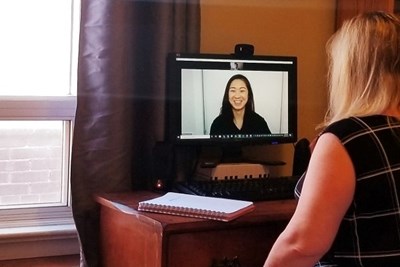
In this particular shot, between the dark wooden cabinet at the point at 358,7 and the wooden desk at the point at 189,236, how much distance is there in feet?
3.11

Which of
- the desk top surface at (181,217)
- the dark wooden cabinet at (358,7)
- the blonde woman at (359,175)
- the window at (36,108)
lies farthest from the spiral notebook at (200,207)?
the dark wooden cabinet at (358,7)

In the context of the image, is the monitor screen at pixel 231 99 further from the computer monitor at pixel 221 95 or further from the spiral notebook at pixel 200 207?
the spiral notebook at pixel 200 207

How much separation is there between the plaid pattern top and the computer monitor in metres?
0.88

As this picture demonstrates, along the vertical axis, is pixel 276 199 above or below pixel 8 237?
above

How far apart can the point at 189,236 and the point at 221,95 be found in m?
0.67

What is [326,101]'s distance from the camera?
271cm

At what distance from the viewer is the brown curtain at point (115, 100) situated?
6.95 feet

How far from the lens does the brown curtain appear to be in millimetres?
2119

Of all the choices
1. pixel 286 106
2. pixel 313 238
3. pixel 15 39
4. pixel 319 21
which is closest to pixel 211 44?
pixel 286 106

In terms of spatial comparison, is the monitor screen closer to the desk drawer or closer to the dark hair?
the dark hair

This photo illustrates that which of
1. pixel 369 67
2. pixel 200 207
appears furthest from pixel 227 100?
pixel 369 67

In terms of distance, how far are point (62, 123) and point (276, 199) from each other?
2.67ft

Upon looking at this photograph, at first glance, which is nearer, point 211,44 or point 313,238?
point 313,238

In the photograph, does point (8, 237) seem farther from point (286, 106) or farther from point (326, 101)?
point (326, 101)
